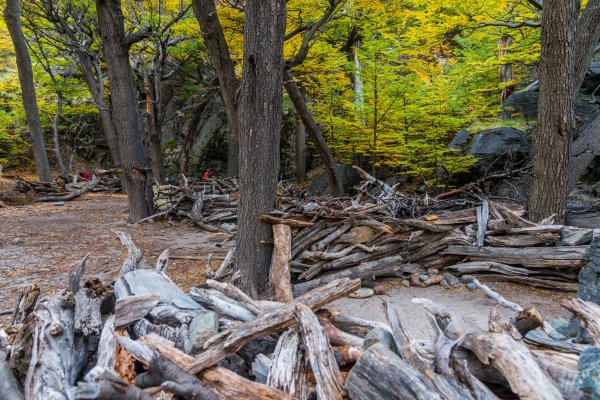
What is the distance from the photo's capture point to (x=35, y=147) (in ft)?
41.7

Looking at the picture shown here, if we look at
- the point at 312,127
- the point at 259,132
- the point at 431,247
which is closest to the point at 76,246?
the point at 259,132

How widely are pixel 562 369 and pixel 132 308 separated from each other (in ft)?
6.90

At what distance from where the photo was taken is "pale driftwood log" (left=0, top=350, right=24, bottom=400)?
64.5 inches

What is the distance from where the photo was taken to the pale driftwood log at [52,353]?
58.1 inches

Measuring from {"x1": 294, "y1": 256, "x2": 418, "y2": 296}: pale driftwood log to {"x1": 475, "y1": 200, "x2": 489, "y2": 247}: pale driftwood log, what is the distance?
1.01m

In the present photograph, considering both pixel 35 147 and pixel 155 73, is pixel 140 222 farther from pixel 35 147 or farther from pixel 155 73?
pixel 35 147

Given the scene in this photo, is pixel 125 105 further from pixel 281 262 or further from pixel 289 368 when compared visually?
pixel 289 368

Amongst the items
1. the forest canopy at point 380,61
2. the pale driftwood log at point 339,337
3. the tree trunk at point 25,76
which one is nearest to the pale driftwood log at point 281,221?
the pale driftwood log at point 339,337

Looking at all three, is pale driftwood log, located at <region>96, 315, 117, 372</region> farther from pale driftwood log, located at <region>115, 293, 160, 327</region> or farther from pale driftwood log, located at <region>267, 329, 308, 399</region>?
pale driftwood log, located at <region>267, 329, 308, 399</region>

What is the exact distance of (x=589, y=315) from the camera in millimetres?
1546

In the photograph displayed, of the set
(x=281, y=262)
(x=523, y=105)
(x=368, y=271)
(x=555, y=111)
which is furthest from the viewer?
(x=523, y=105)

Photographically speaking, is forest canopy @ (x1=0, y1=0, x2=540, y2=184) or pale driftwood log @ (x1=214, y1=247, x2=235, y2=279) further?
forest canopy @ (x1=0, y1=0, x2=540, y2=184)

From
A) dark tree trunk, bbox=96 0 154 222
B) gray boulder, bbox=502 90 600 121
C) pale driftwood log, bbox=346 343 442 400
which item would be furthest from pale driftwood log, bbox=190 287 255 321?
gray boulder, bbox=502 90 600 121

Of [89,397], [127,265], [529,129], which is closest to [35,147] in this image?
[127,265]
